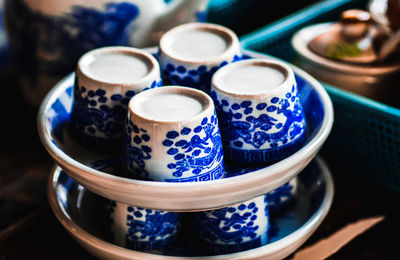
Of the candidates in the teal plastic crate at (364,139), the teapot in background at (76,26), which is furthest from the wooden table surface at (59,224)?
the teapot in background at (76,26)

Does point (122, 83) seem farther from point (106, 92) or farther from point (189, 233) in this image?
point (189, 233)

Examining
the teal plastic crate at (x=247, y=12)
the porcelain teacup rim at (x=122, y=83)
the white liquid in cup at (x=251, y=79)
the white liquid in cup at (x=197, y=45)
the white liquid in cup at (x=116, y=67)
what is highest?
the white liquid in cup at (x=197, y=45)

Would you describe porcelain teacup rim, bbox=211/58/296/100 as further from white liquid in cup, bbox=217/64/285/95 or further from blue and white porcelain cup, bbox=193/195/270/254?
blue and white porcelain cup, bbox=193/195/270/254

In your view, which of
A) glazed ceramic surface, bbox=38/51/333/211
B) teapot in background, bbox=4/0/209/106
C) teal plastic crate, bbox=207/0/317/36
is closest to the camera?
glazed ceramic surface, bbox=38/51/333/211

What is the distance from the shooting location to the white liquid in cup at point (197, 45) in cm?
55

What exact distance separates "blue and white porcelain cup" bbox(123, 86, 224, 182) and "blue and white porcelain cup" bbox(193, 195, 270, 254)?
59mm

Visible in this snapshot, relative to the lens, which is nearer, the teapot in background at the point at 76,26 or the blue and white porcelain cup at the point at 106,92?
the blue and white porcelain cup at the point at 106,92

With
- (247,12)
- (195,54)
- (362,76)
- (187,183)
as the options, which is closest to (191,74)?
(195,54)

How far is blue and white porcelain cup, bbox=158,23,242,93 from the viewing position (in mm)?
540

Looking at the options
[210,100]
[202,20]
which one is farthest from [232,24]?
[210,100]

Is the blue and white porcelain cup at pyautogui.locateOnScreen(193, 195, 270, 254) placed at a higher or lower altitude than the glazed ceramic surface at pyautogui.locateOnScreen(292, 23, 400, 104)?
lower

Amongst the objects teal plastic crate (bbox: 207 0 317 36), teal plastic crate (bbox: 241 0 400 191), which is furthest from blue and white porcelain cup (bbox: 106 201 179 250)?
teal plastic crate (bbox: 207 0 317 36)

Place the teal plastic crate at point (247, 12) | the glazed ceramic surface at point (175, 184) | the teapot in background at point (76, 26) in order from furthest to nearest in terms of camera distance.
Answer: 1. the teal plastic crate at point (247, 12)
2. the teapot in background at point (76, 26)
3. the glazed ceramic surface at point (175, 184)

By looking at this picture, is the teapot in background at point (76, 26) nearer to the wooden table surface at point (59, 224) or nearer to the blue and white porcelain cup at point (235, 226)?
the wooden table surface at point (59, 224)
